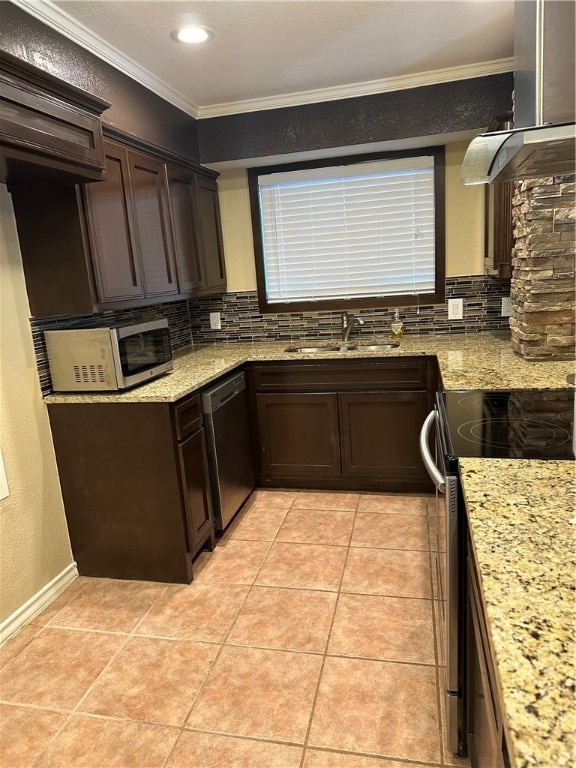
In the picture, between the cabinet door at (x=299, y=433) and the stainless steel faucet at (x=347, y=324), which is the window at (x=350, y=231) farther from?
the cabinet door at (x=299, y=433)

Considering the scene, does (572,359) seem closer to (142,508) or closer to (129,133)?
(142,508)

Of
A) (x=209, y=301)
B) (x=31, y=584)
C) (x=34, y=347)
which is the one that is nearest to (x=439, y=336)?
(x=209, y=301)

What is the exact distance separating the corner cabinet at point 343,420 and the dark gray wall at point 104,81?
58.9 inches

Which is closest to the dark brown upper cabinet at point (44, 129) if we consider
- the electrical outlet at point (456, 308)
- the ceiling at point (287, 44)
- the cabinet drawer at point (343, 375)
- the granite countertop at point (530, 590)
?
the ceiling at point (287, 44)

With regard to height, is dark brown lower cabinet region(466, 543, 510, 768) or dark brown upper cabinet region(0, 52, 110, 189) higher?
dark brown upper cabinet region(0, 52, 110, 189)

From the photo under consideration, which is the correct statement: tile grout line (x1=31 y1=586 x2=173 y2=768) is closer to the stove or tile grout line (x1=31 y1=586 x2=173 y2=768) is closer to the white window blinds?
the stove

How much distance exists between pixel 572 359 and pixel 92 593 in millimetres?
2512

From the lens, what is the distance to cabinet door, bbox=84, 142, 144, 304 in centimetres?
228

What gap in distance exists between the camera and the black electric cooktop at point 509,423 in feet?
4.73

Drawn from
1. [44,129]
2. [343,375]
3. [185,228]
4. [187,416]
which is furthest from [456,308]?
[44,129]

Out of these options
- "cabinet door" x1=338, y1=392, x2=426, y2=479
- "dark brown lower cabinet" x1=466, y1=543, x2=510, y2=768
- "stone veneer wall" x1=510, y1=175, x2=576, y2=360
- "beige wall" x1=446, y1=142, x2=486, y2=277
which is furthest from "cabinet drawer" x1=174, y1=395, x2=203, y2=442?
"beige wall" x1=446, y1=142, x2=486, y2=277

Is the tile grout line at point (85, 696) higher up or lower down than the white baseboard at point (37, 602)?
lower down

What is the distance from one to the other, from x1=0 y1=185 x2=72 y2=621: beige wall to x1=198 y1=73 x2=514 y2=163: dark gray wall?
5.43 feet

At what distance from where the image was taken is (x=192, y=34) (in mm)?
2346
